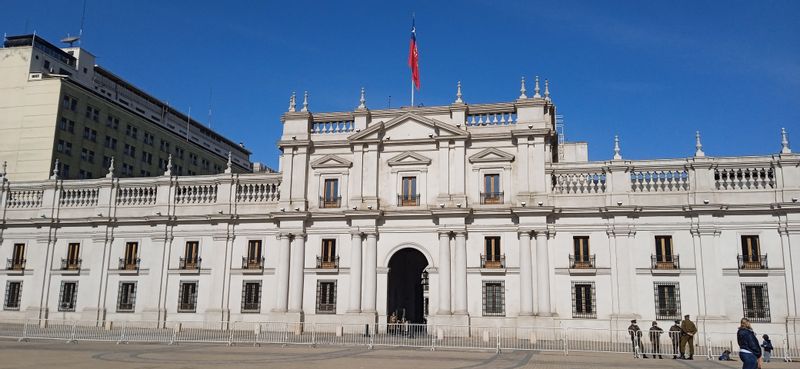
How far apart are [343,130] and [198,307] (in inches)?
615

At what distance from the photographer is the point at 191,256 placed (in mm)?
44625

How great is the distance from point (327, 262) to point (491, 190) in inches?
462

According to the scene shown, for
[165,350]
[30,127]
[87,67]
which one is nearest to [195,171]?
[87,67]

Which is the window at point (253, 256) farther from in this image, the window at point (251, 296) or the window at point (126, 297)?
the window at point (126, 297)

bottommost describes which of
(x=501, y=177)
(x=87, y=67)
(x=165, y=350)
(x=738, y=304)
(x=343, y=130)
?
(x=165, y=350)

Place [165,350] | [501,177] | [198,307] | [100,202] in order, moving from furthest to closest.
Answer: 1. [100,202]
2. [198,307]
3. [501,177]
4. [165,350]

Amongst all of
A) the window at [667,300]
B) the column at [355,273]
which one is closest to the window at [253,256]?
the column at [355,273]

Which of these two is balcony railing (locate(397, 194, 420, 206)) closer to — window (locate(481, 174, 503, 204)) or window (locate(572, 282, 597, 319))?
window (locate(481, 174, 503, 204))

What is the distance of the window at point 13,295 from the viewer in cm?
4659

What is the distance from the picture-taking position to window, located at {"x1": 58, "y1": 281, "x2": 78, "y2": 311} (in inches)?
1790

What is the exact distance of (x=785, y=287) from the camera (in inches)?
1383

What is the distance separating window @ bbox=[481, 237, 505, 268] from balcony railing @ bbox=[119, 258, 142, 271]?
2442 centimetres

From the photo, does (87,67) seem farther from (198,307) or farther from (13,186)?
(198,307)

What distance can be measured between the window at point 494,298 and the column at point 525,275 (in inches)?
45.6
